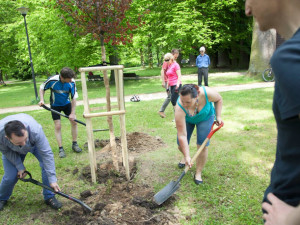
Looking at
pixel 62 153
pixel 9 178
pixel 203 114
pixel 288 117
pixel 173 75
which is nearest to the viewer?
pixel 288 117

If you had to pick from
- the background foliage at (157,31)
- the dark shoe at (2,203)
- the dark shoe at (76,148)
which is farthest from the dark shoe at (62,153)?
the background foliage at (157,31)

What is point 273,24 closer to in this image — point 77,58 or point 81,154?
point 81,154

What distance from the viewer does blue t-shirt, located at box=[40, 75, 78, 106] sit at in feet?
15.6

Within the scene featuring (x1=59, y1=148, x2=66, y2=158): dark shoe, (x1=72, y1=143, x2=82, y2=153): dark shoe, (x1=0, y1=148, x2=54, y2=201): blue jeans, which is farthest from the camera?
(x1=72, y1=143, x2=82, y2=153): dark shoe

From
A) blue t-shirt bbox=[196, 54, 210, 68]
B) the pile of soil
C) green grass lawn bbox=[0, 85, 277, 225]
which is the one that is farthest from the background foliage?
the pile of soil

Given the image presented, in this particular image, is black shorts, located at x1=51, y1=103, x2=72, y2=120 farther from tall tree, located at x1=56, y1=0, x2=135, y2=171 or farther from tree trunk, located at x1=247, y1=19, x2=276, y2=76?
tree trunk, located at x1=247, y1=19, x2=276, y2=76

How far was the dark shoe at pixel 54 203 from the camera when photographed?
3.35m

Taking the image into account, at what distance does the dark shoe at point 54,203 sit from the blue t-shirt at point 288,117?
123 inches

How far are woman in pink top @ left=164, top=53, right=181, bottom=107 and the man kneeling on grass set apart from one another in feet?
14.1

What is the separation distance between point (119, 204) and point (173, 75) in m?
4.37

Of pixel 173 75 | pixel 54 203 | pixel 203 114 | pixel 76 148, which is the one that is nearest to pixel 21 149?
pixel 54 203

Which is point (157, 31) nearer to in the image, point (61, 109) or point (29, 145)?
point (61, 109)

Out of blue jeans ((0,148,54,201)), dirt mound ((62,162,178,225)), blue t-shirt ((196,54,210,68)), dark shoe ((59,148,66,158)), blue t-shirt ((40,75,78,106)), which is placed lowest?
dirt mound ((62,162,178,225))

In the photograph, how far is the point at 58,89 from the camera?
482 cm
